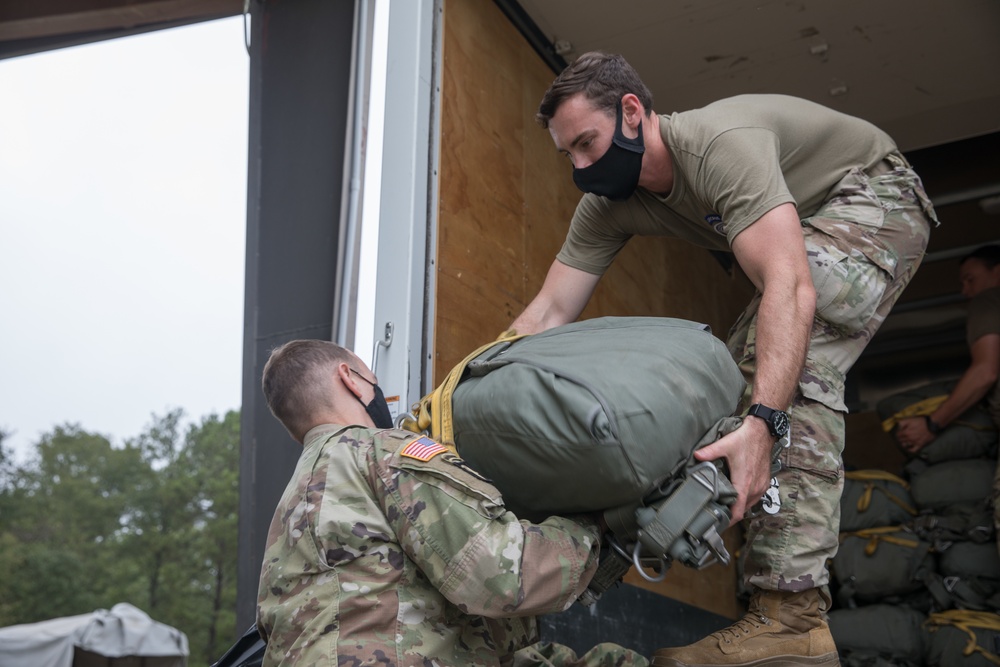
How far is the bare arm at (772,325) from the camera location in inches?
69.7

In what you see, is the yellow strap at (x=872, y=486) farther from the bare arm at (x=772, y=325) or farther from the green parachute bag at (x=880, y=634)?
the bare arm at (x=772, y=325)

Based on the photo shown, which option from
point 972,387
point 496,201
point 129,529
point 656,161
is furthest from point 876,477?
point 129,529

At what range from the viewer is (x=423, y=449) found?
1.67 metres

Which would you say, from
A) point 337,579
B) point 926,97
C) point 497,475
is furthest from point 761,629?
point 926,97

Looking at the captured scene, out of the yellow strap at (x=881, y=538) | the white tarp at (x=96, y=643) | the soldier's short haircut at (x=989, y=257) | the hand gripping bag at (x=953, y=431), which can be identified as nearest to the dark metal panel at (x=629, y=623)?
the yellow strap at (x=881, y=538)

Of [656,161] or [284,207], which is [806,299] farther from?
[284,207]

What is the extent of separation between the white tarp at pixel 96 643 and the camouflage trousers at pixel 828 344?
7.33 m

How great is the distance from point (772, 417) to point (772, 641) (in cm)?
51

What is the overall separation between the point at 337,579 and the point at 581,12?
2.72 m

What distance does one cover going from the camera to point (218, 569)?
2597cm

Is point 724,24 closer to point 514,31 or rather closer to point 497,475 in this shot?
point 514,31

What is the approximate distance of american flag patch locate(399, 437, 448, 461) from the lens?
1.65 metres

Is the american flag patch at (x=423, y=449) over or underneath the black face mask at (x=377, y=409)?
over

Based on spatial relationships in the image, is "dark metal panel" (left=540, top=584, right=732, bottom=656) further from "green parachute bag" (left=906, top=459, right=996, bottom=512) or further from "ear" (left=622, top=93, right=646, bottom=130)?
"ear" (left=622, top=93, right=646, bottom=130)
